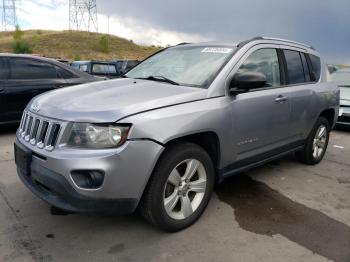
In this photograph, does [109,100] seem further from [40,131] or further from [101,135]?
[40,131]

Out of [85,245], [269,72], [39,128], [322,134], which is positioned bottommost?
[85,245]

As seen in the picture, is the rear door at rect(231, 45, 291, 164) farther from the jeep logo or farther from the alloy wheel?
the jeep logo

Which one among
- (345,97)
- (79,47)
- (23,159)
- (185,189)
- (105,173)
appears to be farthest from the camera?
(79,47)

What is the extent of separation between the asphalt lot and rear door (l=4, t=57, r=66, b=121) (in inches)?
101

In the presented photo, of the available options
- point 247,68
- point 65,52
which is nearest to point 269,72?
point 247,68

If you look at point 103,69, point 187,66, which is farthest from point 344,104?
point 103,69

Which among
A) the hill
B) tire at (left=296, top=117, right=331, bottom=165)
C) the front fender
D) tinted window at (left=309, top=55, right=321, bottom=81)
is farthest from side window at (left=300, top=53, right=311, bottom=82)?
the hill

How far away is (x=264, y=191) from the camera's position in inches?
175

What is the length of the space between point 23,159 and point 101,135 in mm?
892

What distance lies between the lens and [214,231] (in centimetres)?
341

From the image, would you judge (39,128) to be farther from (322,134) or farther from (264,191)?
(322,134)

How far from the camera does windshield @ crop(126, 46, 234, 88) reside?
3.69 meters

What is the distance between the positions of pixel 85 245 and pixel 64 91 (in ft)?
4.82

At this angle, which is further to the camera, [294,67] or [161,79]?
[294,67]
